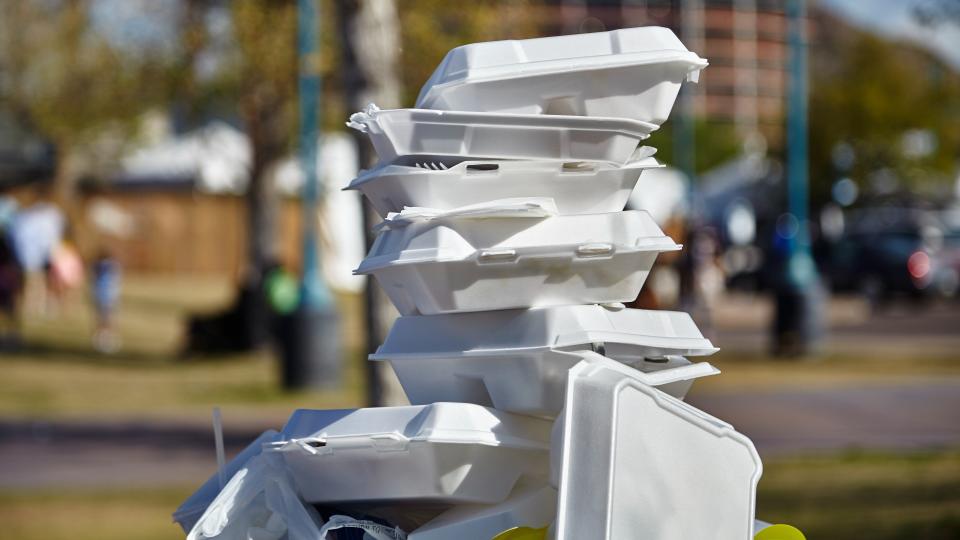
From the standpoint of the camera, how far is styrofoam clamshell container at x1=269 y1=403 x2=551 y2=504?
2.97 m

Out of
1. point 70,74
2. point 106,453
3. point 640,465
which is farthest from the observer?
point 70,74

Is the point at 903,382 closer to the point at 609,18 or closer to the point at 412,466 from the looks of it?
the point at 412,466

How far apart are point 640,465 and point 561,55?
89 cm

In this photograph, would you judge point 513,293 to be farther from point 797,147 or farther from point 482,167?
point 797,147

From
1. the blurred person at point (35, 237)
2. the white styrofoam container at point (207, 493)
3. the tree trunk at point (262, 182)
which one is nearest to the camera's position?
the white styrofoam container at point (207, 493)

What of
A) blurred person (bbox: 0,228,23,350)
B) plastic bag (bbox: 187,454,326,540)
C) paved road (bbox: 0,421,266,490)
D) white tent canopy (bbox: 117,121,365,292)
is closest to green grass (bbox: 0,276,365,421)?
blurred person (bbox: 0,228,23,350)

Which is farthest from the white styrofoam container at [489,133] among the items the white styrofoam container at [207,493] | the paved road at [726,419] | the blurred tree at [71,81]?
the blurred tree at [71,81]

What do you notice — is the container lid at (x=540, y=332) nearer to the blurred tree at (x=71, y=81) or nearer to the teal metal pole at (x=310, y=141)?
the teal metal pole at (x=310, y=141)

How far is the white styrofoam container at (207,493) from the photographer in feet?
11.0

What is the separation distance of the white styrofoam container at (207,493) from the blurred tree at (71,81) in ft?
69.6

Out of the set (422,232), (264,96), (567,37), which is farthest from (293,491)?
(264,96)

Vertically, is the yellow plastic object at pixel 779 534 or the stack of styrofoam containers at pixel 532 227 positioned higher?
the stack of styrofoam containers at pixel 532 227

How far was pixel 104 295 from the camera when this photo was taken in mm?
22047

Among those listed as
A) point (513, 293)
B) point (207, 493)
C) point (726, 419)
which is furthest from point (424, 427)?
point (726, 419)
